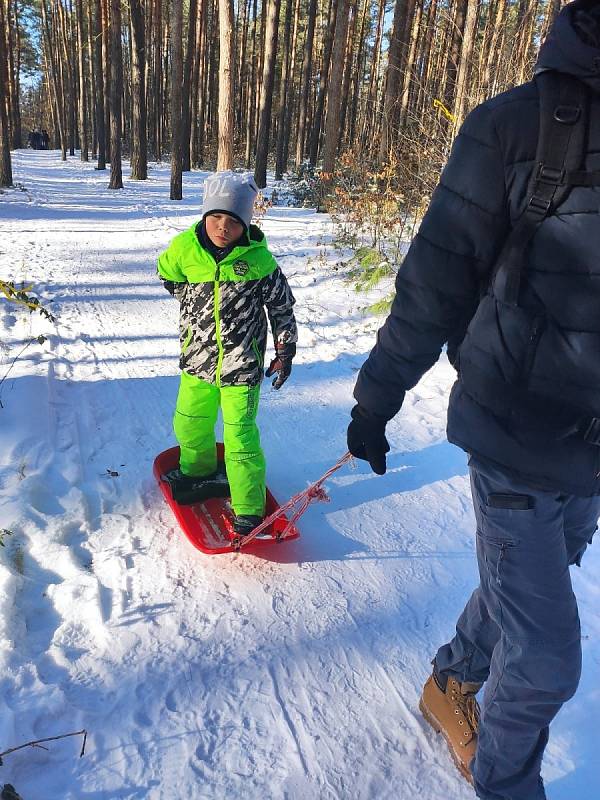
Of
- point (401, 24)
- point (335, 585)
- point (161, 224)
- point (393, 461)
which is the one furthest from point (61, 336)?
point (401, 24)

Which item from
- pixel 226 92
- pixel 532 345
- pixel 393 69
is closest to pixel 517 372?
pixel 532 345

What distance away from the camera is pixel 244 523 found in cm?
308

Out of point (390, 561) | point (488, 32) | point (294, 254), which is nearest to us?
point (390, 561)

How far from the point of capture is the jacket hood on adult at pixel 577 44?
1.21m

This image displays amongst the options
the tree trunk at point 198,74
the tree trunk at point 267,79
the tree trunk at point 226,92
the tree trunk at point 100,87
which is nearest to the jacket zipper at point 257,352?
the tree trunk at point 226,92

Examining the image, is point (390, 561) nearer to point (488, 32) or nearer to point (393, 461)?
point (393, 461)

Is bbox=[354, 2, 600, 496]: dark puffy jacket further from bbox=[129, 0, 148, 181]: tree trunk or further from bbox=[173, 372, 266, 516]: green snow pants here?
bbox=[129, 0, 148, 181]: tree trunk

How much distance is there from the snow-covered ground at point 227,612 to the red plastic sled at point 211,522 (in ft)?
0.28

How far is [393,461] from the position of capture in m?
4.10

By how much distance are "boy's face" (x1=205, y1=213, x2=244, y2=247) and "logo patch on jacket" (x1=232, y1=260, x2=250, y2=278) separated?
11cm

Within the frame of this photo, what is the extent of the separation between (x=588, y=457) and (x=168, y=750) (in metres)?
1.68

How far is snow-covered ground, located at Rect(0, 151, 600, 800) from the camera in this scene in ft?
6.59

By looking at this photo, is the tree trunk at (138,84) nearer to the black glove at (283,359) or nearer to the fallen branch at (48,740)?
the black glove at (283,359)

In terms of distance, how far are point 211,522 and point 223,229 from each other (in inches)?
62.5
